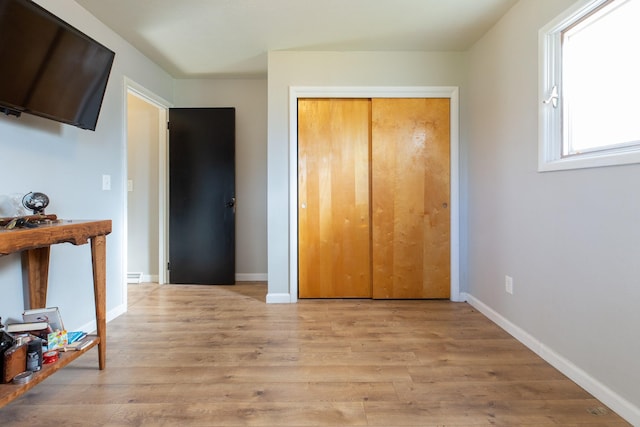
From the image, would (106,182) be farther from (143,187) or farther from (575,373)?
(575,373)

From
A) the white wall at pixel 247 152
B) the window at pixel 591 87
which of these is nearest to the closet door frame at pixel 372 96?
the white wall at pixel 247 152

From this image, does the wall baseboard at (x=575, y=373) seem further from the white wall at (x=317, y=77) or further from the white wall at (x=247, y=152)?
the white wall at (x=247, y=152)

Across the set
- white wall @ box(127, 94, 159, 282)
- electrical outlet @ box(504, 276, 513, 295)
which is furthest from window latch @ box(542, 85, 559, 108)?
white wall @ box(127, 94, 159, 282)

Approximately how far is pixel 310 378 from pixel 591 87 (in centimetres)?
220

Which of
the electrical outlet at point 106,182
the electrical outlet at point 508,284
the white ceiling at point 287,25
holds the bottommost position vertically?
the electrical outlet at point 508,284

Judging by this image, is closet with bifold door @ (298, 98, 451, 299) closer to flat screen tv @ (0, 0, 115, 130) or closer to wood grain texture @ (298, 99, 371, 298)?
wood grain texture @ (298, 99, 371, 298)

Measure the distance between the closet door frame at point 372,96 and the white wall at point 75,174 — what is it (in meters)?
1.46

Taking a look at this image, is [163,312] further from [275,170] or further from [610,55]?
[610,55]

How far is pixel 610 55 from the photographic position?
1620 mm

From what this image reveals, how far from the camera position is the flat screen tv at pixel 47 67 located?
5.03ft

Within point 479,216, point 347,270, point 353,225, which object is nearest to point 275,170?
point 353,225

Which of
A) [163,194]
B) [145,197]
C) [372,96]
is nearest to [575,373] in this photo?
[372,96]

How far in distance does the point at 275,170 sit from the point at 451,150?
1.68 meters

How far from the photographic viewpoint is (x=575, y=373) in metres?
1.69
